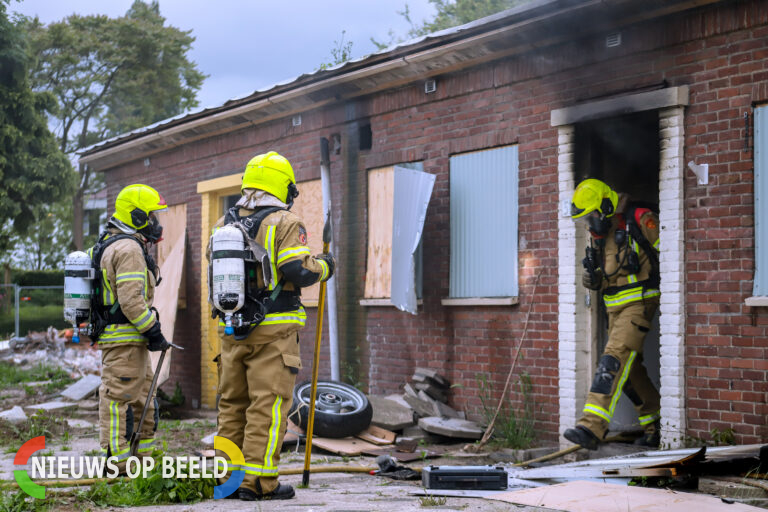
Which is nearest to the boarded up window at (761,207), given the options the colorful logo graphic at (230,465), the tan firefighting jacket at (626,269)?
the tan firefighting jacket at (626,269)

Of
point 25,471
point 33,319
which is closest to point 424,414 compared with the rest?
point 25,471

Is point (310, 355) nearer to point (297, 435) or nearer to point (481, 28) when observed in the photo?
point (297, 435)

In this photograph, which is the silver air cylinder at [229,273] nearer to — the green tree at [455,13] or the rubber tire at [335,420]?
the rubber tire at [335,420]

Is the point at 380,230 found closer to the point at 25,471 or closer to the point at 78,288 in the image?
the point at 78,288

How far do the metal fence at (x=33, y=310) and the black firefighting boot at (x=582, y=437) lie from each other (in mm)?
20037

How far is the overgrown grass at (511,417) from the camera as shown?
7.92 meters

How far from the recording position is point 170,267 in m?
13.3

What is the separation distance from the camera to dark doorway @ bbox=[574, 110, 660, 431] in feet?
26.2

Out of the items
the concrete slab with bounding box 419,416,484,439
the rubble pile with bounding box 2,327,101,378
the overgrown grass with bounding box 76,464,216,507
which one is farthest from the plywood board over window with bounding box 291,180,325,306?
the rubble pile with bounding box 2,327,101,378

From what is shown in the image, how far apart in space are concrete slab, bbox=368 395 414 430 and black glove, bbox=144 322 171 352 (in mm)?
2382

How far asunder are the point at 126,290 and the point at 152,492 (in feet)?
6.23

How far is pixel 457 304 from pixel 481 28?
8.97 ft

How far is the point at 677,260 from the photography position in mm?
6918

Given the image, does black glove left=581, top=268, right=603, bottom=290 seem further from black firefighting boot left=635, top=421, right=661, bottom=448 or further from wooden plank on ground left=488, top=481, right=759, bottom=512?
wooden plank on ground left=488, top=481, right=759, bottom=512
